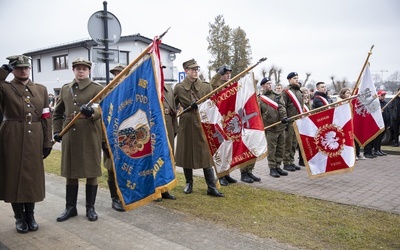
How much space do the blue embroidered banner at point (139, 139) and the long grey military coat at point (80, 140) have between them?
79cm

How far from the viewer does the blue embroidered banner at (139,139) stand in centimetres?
386

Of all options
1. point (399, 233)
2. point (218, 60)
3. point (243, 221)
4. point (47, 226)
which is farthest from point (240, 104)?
point (218, 60)

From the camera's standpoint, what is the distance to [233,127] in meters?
5.92

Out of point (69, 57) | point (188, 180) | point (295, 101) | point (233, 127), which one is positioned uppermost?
point (69, 57)

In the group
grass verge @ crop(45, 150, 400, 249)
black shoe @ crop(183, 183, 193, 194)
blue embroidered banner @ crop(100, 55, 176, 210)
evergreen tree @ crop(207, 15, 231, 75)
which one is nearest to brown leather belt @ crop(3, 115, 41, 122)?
blue embroidered banner @ crop(100, 55, 176, 210)

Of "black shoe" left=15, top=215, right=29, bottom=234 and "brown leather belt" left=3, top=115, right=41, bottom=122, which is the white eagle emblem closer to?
"brown leather belt" left=3, top=115, right=41, bottom=122

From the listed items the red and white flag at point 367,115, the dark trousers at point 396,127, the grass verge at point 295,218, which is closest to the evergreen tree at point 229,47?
the dark trousers at point 396,127

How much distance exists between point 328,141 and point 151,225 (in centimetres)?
382

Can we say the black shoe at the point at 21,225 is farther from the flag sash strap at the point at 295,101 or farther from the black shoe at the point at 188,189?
the flag sash strap at the point at 295,101

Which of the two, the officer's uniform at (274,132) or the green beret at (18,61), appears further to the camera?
the officer's uniform at (274,132)

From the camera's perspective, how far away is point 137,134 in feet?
13.1

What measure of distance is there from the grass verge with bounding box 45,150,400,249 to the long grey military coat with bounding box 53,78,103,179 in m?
1.38

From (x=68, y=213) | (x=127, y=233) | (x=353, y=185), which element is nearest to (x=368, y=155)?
(x=353, y=185)

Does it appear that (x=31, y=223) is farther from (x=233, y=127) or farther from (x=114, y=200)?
(x=233, y=127)
